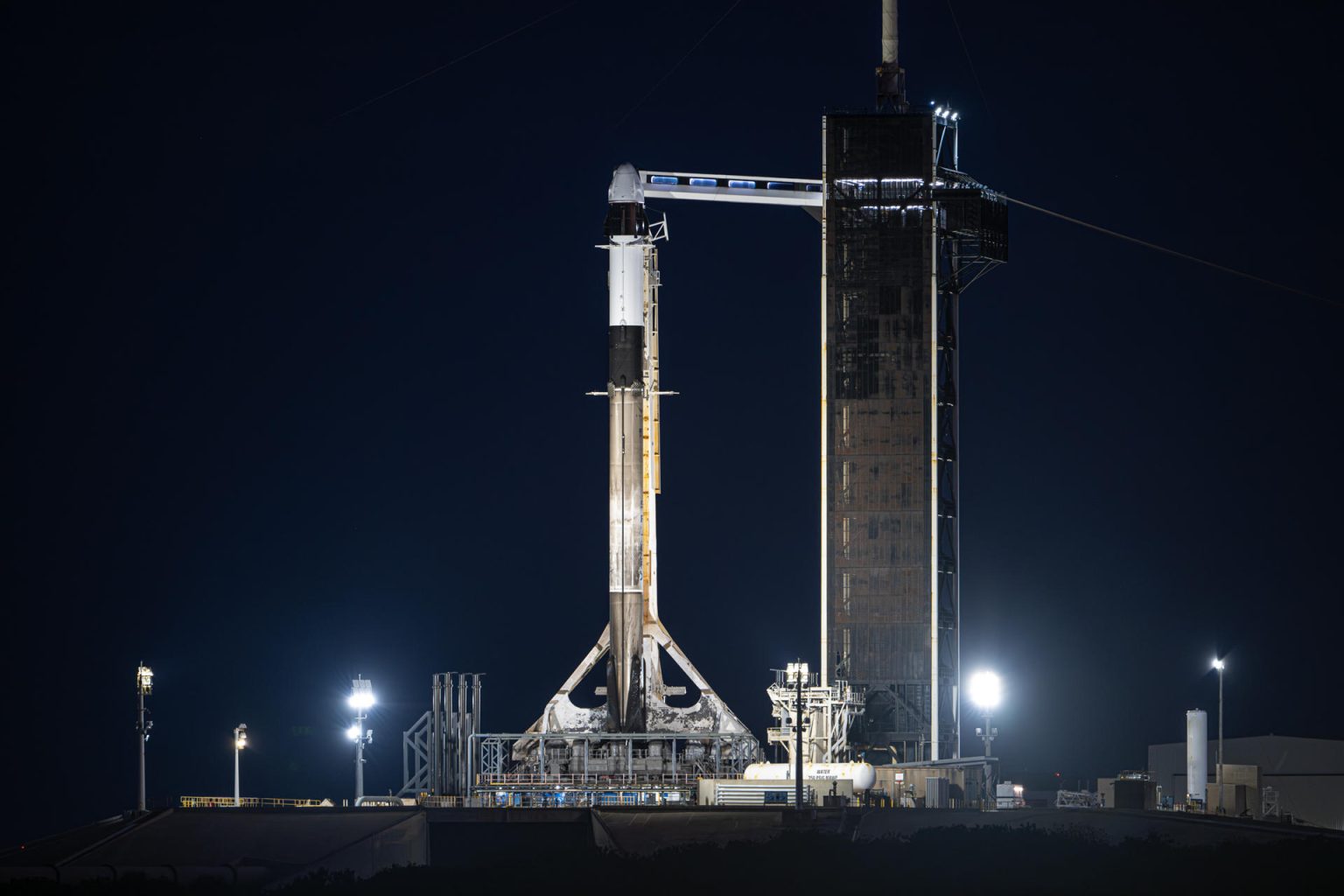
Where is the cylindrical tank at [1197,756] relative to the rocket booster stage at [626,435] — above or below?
below

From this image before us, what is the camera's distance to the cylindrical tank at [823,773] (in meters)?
63.9

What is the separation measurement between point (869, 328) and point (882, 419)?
2.95 metres

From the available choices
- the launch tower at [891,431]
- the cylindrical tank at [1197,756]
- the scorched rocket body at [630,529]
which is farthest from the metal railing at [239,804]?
the cylindrical tank at [1197,756]

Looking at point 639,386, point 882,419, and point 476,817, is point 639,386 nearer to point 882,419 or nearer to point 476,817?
point 882,419

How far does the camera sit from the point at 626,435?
239 ft

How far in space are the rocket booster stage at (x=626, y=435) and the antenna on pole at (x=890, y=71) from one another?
32.4 ft

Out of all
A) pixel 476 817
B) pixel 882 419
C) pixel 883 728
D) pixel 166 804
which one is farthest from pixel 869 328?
pixel 166 804

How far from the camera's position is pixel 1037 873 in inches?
1850

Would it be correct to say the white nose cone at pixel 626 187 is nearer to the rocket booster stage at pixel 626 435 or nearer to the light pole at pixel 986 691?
the rocket booster stage at pixel 626 435

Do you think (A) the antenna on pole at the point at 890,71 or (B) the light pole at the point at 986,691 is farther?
(A) the antenna on pole at the point at 890,71

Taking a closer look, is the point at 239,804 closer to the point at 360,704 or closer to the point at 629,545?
the point at 360,704

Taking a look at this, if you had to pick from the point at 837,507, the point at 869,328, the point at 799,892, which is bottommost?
the point at 799,892

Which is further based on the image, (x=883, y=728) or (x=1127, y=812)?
(x=883, y=728)

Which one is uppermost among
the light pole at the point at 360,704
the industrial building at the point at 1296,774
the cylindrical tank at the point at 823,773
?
the light pole at the point at 360,704
